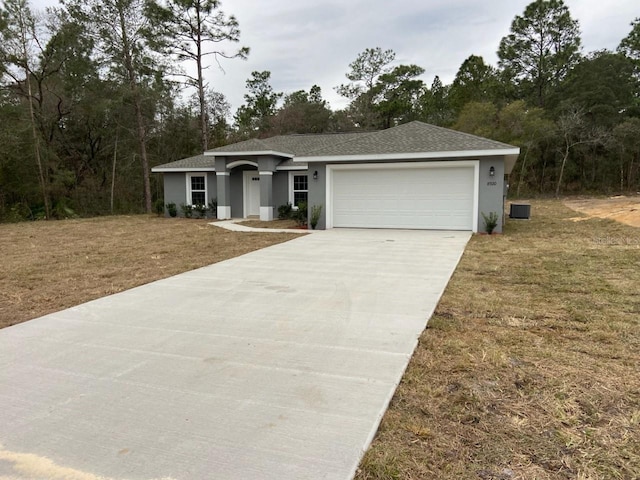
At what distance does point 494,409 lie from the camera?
277 cm

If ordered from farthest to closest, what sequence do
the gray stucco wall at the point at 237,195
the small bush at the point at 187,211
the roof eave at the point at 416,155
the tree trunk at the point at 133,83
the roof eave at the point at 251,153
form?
the tree trunk at the point at 133,83, the small bush at the point at 187,211, the gray stucco wall at the point at 237,195, the roof eave at the point at 251,153, the roof eave at the point at 416,155

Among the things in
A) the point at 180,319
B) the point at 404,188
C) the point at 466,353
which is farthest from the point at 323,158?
the point at 466,353

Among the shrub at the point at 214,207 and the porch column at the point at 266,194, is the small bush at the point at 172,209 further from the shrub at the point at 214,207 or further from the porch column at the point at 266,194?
the porch column at the point at 266,194

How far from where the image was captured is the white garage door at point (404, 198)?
12555mm

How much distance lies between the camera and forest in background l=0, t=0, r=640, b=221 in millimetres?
19641

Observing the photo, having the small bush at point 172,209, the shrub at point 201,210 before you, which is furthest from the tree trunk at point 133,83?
the shrub at point 201,210

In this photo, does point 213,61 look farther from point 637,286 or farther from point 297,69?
point 637,286

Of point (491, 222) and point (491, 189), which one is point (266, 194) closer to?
point (491, 189)

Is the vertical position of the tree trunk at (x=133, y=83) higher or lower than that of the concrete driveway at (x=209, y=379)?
higher

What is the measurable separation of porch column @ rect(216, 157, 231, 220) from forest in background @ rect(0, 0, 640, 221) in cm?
446

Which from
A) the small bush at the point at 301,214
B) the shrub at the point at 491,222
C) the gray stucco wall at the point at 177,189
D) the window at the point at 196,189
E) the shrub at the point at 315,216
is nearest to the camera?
the shrub at the point at 491,222

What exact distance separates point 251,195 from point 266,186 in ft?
6.73

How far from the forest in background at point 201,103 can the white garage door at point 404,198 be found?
10.8 m

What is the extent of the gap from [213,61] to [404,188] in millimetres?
16867
